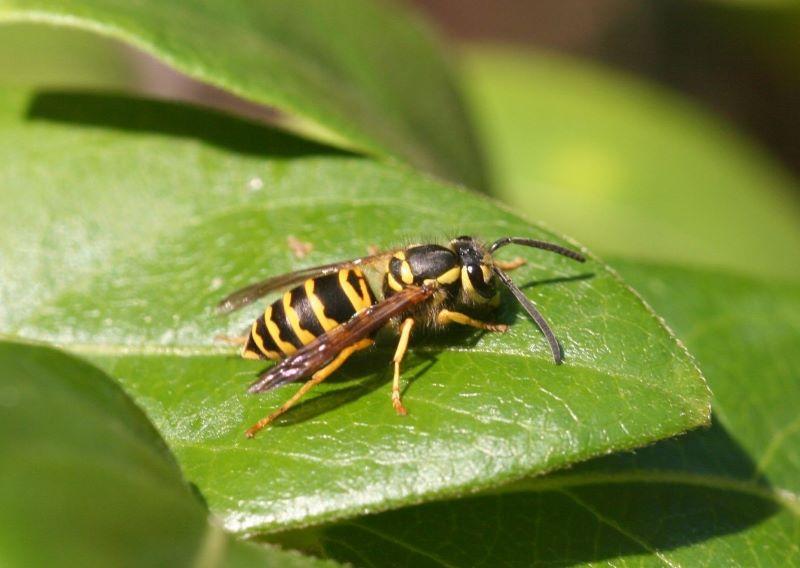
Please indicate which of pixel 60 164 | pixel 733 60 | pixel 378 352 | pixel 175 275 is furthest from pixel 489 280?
pixel 733 60

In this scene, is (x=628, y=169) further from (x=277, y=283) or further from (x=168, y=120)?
(x=277, y=283)

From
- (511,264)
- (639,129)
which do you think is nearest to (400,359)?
(511,264)

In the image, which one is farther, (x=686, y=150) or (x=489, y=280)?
(x=686, y=150)

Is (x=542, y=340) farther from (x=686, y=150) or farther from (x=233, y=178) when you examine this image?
(x=686, y=150)

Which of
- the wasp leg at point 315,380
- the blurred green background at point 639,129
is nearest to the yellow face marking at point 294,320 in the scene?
the wasp leg at point 315,380

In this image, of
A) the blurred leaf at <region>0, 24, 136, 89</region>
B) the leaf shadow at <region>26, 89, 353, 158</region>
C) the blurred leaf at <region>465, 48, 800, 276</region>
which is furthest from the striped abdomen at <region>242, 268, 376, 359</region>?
the blurred leaf at <region>465, 48, 800, 276</region>

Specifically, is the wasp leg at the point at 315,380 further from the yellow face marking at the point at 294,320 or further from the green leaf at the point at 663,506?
the green leaf at the point at 663,506
